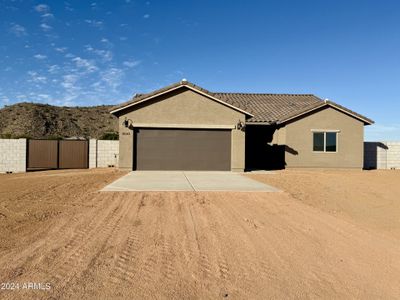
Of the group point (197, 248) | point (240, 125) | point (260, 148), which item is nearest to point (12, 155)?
point (240, 125)

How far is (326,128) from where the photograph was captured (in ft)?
63.2

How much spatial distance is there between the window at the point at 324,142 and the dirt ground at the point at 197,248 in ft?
37.4

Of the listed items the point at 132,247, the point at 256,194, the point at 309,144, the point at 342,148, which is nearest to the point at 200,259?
the point at 132,247

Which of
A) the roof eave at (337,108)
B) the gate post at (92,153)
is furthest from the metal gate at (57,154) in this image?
the roof eave at (337,108)

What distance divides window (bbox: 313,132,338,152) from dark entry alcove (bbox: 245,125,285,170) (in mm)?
2515

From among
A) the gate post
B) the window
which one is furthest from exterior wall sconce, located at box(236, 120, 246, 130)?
the gate post

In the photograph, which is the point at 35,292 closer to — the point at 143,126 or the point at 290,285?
the point at 290,285

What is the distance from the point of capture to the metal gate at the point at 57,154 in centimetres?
1883

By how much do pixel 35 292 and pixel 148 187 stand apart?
6984mm

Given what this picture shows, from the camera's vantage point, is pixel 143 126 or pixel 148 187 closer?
pixel 148 187

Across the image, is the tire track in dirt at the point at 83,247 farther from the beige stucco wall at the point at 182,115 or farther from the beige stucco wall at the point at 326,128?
the beige stucco wall at the point at 326,128

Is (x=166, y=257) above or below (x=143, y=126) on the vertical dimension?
below

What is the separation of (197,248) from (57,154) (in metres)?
17.2

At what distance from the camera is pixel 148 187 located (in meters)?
10.3
